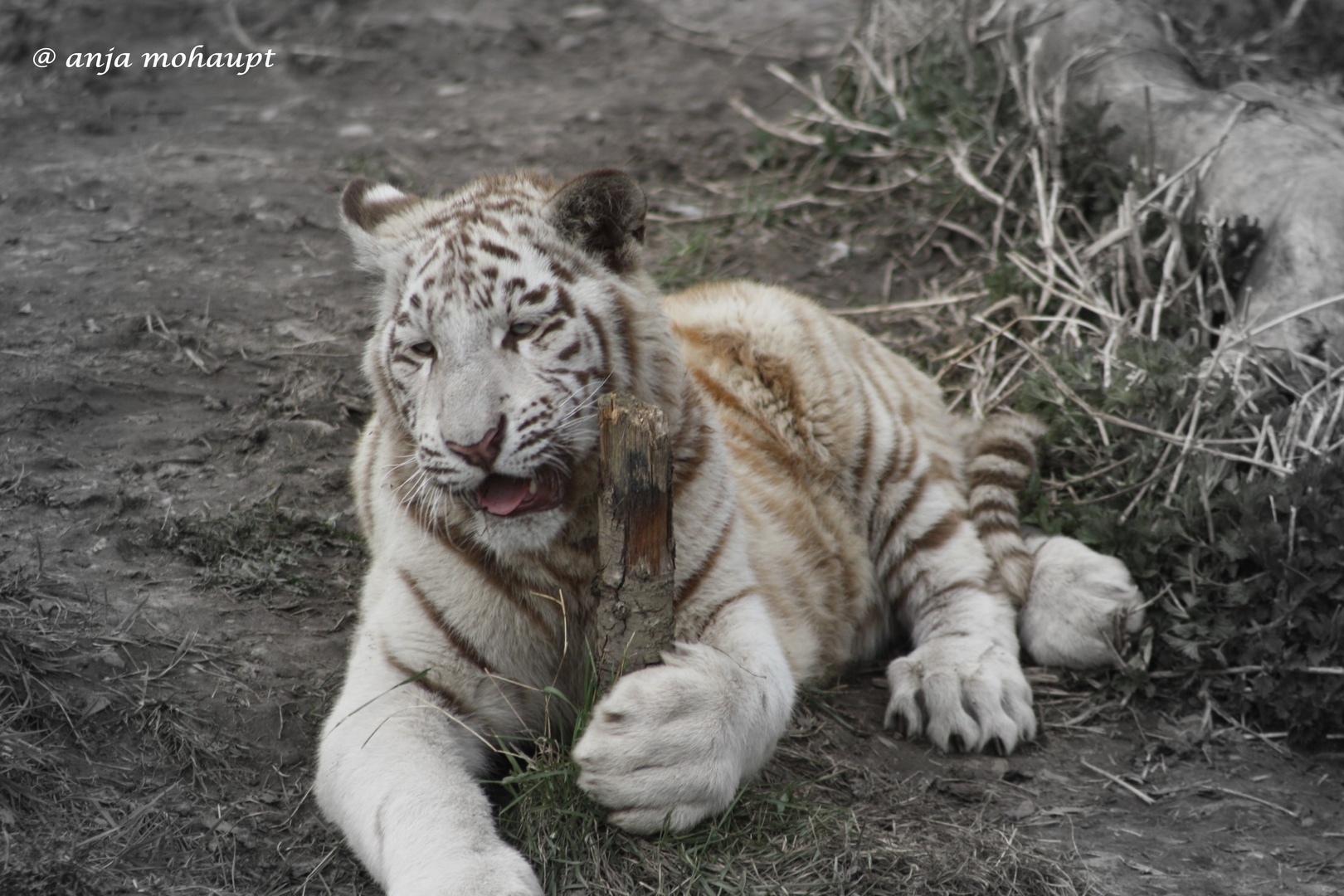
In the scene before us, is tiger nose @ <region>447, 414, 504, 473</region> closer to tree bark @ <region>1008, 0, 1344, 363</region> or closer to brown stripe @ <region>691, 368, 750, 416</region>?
brown stripe @ <region>691, 368, 750, 416</region>

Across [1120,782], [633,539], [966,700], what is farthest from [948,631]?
[633,539]

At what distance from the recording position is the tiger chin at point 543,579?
2.61 m

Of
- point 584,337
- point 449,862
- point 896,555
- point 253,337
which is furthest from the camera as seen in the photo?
point 253,337

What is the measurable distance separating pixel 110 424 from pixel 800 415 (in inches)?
95.1

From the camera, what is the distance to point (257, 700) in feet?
10.3

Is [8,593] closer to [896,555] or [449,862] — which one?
[449,862]

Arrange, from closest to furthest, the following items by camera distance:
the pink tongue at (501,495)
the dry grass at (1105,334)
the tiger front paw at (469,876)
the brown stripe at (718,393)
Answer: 1. the tiger front paw at (469,876)
2. the pink tongue at (501,495)
3. the dry grass at (1105,334)
4. the brown stripe at (718,393)

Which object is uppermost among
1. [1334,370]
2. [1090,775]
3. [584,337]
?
[584,337]

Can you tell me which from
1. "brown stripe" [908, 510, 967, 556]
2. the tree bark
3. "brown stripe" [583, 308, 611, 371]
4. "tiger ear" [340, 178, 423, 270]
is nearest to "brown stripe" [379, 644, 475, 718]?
"brown stripe" [583, 308, 611, 371]

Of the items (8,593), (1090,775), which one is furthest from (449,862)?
(1090,775)

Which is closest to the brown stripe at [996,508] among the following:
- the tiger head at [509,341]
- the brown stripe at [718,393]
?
the brown stripe at [718,393]

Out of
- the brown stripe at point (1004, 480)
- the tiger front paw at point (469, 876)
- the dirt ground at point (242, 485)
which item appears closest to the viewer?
the tiger front paw at point (469, 876)

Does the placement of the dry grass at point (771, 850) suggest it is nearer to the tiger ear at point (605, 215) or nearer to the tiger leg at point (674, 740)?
the tiger leg at point (674, 740)

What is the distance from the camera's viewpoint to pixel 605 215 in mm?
2934
